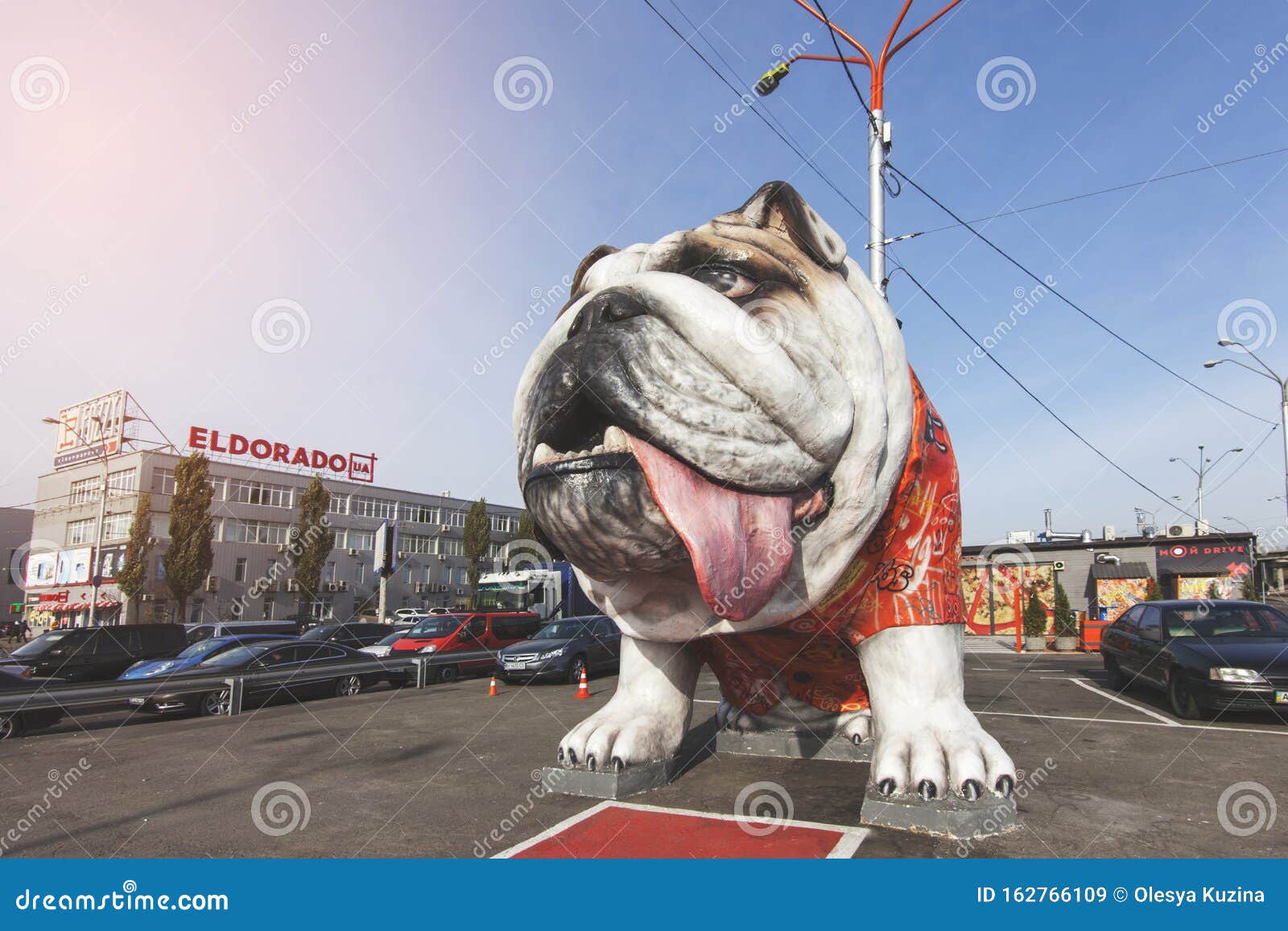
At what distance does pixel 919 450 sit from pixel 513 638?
48.5ft

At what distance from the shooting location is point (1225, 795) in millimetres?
3861

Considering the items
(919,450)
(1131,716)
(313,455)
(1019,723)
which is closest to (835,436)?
(919,450)

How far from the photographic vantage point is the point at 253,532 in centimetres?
4122

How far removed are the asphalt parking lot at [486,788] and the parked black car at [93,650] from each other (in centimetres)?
723

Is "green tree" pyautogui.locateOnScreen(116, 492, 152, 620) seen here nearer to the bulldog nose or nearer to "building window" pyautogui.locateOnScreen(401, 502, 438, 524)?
"building window" pyautogui.locateOnScreen(401, 502, 438, 524)

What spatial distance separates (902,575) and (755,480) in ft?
3.86

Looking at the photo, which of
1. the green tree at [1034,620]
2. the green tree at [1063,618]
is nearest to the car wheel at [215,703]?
the green tree at [1063,618]

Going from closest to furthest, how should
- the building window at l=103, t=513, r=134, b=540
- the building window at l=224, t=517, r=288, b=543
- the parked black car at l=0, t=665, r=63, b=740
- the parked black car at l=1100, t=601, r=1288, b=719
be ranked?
the parked black car at l=1100, t=601, r=1288, b=719 < the parked black car at l=0, t=665, r=63, b=740 < the building window at l=103, t=513, r=134, b=540 < the building window at l=224, t=517, r=288, b=543

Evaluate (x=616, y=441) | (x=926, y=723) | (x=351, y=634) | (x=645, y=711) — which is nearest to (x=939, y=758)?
(x=926, y=723)

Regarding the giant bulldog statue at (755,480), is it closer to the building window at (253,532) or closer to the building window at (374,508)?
the building window at (253,532)

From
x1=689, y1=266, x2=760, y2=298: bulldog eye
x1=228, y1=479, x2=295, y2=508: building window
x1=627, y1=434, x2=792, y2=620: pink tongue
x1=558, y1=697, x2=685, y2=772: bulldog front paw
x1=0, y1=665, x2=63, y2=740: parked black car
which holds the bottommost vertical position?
x1=0, y1=665, x2=63, y2=740: parked black car

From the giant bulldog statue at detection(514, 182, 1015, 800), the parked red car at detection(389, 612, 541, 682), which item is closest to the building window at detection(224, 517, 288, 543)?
the parked red car at detection(389, 612, 541, 682)

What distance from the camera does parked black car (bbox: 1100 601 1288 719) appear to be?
6785 mm

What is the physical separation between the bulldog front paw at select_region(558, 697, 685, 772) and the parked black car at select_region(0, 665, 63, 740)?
799 cm
